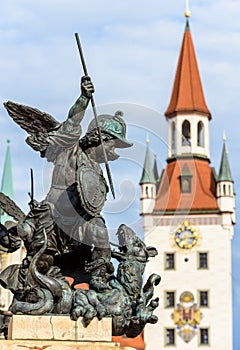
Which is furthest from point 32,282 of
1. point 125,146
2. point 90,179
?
point 125,146

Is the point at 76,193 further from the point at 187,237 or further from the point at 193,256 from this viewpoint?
the point at 187,237

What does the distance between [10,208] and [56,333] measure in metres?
1.95

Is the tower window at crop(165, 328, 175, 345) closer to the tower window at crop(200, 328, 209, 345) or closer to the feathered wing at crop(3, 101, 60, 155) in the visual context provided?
the tower window at crop(200, 328, 209, 345)

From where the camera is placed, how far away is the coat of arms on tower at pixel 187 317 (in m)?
67.6

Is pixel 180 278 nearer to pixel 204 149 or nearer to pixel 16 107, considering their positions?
pixel 204 149

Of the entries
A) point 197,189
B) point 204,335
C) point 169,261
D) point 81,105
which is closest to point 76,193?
point 81,105

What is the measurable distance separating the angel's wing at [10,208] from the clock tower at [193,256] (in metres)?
53.9

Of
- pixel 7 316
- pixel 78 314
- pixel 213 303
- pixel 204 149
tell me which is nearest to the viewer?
pixel 78 314

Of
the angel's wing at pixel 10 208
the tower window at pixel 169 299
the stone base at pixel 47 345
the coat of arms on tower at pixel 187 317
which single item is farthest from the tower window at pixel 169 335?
the stone base at pixel 47 345

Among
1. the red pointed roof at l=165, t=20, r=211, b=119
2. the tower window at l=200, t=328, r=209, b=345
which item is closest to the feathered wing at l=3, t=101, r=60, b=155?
the tower window at l=200, t=328, r=209, b=345

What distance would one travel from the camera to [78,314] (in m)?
9.84

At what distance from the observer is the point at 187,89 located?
75562mm

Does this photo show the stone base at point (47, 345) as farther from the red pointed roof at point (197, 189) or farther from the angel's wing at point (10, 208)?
the red pointed roof at point (197, 189)

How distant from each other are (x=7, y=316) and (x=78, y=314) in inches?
45.0
